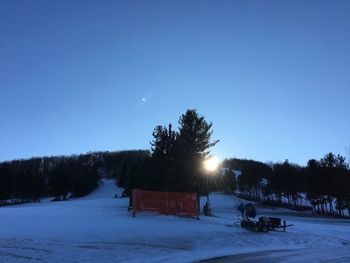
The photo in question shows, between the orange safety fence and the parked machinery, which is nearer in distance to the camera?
the parked machinery

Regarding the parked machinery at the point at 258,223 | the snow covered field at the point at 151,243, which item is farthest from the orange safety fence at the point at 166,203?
the parked machinery at the point at 258,223

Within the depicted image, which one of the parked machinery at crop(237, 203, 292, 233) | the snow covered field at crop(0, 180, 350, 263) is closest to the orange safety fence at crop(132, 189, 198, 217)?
the snow covered field at crop(0, 180, 350, 263)

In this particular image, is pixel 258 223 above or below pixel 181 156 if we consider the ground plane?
below

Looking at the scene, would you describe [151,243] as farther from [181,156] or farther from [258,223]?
[181,156]

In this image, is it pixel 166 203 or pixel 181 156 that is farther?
pixel 181 156

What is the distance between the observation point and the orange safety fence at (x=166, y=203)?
30.7 meters

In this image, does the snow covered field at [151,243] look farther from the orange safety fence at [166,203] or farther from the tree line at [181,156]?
the tree line at [181,156]

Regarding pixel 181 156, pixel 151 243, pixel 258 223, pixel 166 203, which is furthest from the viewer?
pixel 181 156

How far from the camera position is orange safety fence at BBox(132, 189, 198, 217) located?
30.7 metres

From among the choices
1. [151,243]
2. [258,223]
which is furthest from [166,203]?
[151,243]

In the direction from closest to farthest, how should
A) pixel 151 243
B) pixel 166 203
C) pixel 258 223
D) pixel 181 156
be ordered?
pixel 151 243
pixel 258 223
pixel 166 203
pixel 181 156

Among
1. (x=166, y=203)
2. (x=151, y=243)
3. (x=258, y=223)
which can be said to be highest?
(x=166, y=203)

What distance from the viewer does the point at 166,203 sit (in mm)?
31562

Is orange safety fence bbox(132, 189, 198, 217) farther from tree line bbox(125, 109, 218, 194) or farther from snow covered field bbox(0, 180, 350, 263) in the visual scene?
tree line bbox(125, 109, 218, 194)
